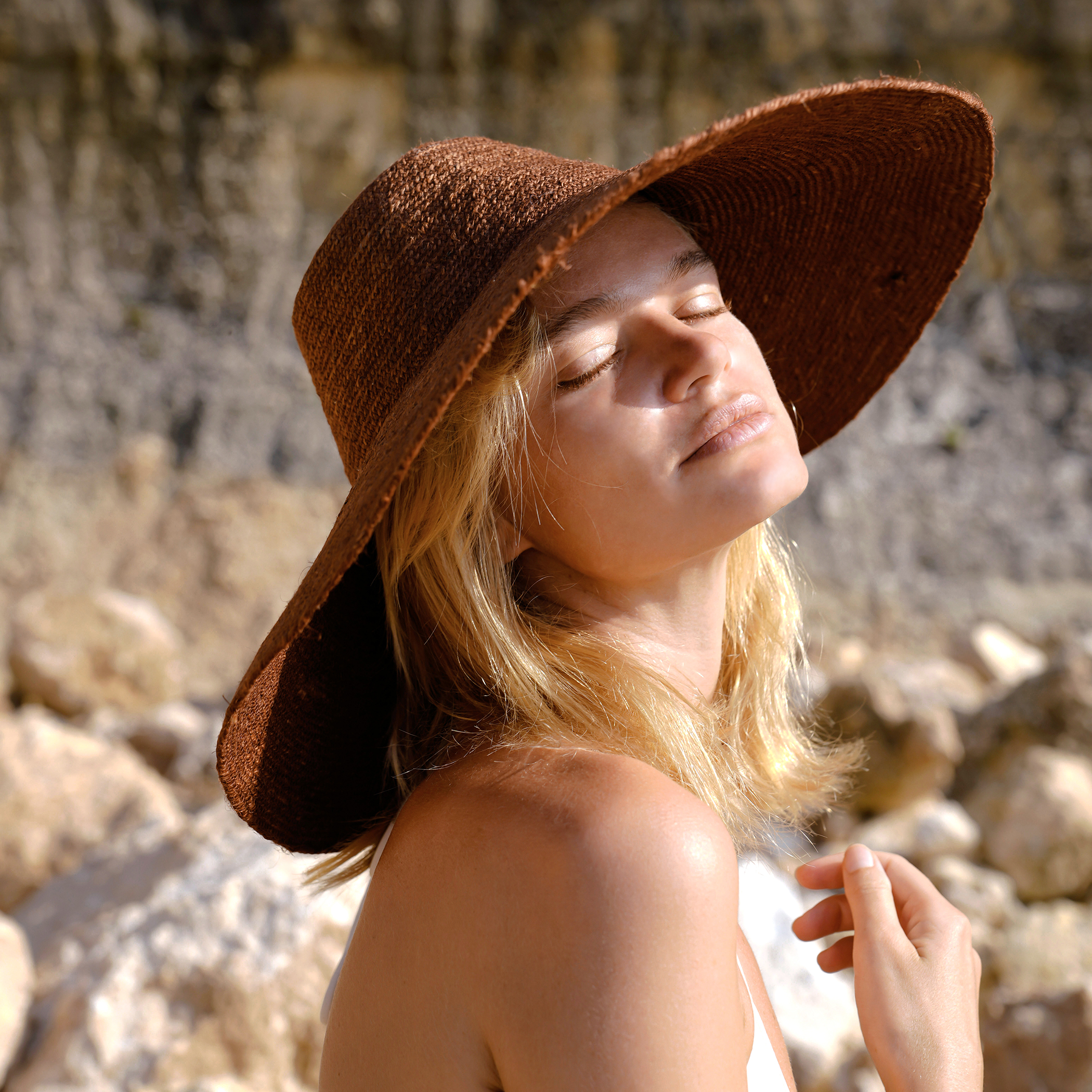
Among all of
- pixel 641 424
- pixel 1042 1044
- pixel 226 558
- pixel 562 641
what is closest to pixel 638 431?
pixel 641 424

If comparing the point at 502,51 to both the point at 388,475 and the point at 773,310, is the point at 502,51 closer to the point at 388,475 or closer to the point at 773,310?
the point at 773,310

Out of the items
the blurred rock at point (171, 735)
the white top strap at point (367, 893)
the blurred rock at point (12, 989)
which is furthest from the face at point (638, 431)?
the blurred rock at point (171, 735)

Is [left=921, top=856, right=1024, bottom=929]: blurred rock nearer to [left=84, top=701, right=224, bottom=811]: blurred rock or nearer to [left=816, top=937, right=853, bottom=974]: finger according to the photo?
[left=816, top=937, right=853, bottom=974]: finger

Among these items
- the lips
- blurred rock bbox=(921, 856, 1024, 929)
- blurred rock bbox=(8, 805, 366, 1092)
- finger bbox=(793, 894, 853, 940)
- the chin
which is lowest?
blurred rock bbox=(921, 856, 1024, 929)

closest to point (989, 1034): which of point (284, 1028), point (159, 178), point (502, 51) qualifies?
point (284, 1028)

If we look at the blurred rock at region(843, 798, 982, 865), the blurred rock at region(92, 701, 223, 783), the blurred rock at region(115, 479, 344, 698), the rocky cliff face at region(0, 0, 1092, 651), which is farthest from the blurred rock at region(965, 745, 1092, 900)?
the blurred rock at region(115, 479, 344, 698)

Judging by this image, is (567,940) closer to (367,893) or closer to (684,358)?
(367,893)

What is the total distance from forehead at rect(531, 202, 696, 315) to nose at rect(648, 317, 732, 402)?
0.07 metres

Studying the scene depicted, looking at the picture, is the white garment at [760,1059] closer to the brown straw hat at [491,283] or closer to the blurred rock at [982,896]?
the brown straw hat at [491,283]

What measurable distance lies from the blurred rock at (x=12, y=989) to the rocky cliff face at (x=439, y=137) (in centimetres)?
423

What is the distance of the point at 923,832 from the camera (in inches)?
120

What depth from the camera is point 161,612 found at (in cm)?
566

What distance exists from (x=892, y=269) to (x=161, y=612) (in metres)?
4.88

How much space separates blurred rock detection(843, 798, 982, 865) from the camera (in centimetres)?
301
